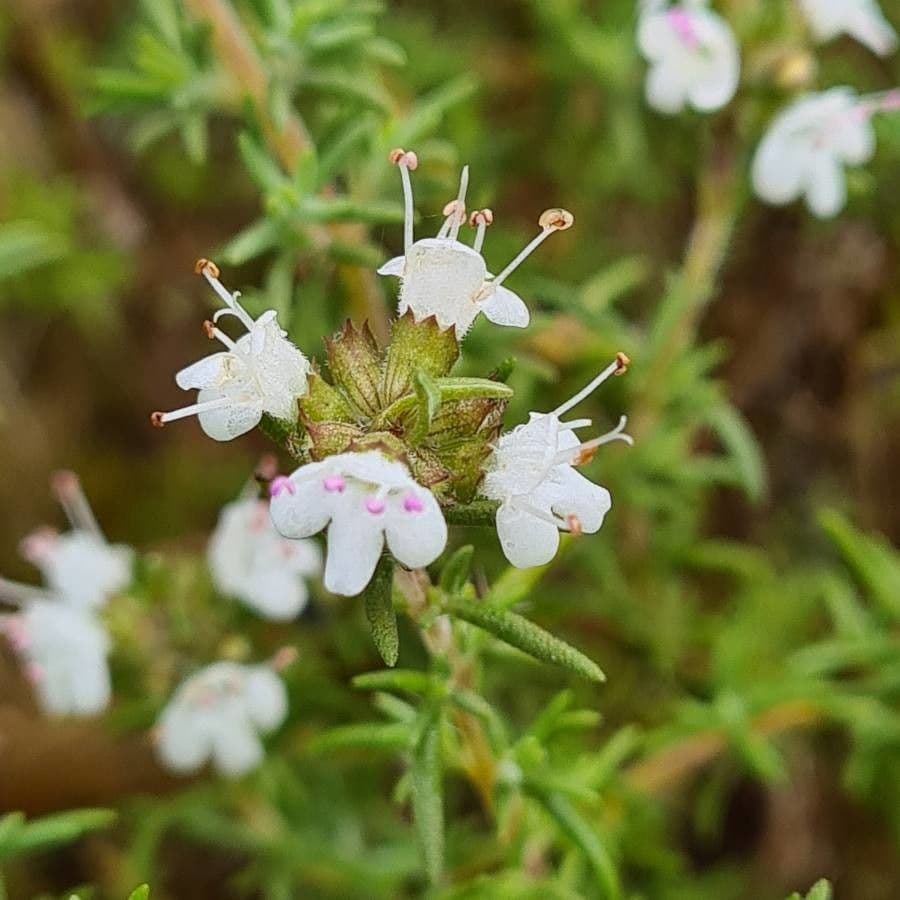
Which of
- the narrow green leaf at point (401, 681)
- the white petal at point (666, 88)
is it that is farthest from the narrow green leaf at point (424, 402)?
the white petal at point (666, 88)

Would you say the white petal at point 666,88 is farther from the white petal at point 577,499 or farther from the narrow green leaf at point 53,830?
the narrow green leaf at point 53,830

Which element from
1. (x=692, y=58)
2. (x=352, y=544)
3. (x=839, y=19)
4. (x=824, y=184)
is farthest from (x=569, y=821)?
(x=839, y=19)

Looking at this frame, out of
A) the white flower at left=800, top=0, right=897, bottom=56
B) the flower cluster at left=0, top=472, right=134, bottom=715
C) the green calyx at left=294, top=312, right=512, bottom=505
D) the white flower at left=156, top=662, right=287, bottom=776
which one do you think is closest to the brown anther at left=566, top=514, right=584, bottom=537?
the green calyx at left=294, top=312, right=512, bottom=505

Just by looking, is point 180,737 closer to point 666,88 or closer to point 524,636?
point 524,636

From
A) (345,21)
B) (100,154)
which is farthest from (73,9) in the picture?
(345,21)

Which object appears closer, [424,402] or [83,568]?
[424,402]

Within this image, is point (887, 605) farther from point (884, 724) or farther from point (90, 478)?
point (90, 478)

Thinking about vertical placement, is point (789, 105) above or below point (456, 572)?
above
